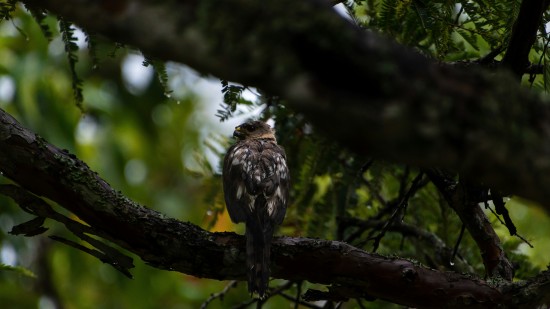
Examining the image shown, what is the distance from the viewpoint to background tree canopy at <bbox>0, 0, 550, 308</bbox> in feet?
6.12

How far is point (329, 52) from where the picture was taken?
1.88 m

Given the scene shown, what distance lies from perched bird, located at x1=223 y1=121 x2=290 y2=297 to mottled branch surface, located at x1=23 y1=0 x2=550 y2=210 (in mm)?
2568

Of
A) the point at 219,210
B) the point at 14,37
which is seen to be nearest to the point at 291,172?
the point at 219,210

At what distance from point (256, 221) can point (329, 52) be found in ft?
10.3

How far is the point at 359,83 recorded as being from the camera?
1.87m

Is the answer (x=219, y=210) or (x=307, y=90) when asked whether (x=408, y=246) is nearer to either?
(x=219, y=210)

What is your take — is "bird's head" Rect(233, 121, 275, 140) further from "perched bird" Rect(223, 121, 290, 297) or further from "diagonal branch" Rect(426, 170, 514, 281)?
"diagonal branch" Rect(426, 170, 514, 281)

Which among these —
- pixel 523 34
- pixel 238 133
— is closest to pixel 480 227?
pixel 523 34

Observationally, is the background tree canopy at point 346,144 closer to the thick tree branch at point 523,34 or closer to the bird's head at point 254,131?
the thick tree branch at point 523,34

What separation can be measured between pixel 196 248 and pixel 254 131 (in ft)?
11.2

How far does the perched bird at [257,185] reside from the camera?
504cm

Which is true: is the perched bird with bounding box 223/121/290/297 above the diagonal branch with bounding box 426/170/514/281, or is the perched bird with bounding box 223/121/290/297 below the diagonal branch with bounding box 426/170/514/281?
above

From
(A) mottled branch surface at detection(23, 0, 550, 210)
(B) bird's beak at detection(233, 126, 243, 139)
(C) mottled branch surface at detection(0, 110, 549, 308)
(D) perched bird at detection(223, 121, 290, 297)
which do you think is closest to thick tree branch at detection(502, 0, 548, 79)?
(C) mottled branch surface at detection(0, 110, 549, 308)

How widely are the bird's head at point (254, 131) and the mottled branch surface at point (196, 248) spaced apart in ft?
9.04
